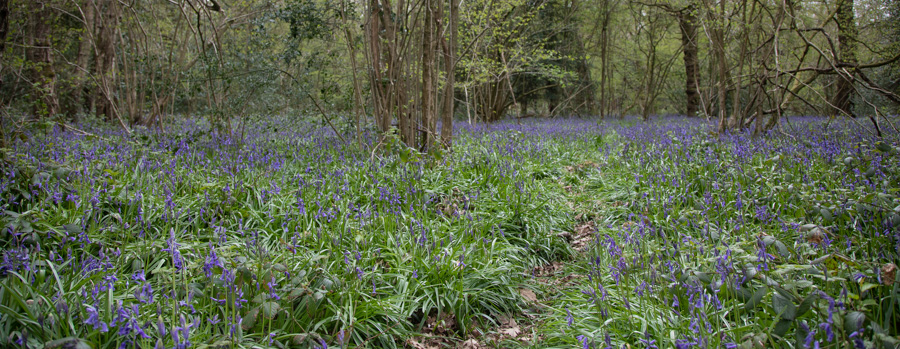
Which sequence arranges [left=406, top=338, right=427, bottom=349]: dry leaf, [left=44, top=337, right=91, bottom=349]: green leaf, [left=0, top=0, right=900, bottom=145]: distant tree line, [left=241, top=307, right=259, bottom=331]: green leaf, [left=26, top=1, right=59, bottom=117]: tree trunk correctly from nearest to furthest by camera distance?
[left=44, top=337, right=91, bottom=349]: green leaf, [left=241, top=307, right=259, bottom=331]: green leaf, [left=406, top=338, right=427, bottom=349]: dry leaf, [left=0, top=0, right=900, bottom=145]: distant tree line, [left=26, top=1, right=59, bottom=117]: tree trunk

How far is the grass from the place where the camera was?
6.51 feet

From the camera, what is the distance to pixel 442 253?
10.4 ft

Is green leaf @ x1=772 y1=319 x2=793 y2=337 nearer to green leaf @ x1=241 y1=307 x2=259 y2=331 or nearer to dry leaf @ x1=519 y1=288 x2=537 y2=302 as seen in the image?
dry leaf @ x1=519 y1=288 x2=537 y2=302

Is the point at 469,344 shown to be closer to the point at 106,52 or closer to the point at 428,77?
the point at 428,77

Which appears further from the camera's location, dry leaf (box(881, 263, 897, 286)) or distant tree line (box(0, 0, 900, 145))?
distant tree line (box(0, 0, 900, 145))

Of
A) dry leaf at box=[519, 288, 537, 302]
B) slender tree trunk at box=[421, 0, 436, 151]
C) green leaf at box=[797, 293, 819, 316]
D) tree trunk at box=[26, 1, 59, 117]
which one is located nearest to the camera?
green leaf at box=[797, 293, 819, 316]

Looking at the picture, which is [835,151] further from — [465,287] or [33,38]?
[33,38]

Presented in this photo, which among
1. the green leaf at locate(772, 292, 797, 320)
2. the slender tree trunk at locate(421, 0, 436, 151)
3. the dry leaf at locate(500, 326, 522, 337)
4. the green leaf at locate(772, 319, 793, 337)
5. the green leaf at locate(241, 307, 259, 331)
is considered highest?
the slender tree trunk at locate(421, 0, 436, 151)

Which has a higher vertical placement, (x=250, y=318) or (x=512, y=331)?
(x=250, y=318)

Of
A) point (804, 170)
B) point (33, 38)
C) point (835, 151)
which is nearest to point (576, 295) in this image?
point (804, 170)

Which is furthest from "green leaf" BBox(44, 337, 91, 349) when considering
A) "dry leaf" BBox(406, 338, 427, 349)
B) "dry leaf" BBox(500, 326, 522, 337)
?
"dry leaf" BBox(500, 326, 522, 337)

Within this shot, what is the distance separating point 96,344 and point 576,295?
253cm

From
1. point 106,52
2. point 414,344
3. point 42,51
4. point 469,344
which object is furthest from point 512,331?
point 106,52

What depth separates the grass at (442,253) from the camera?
1983 mm
